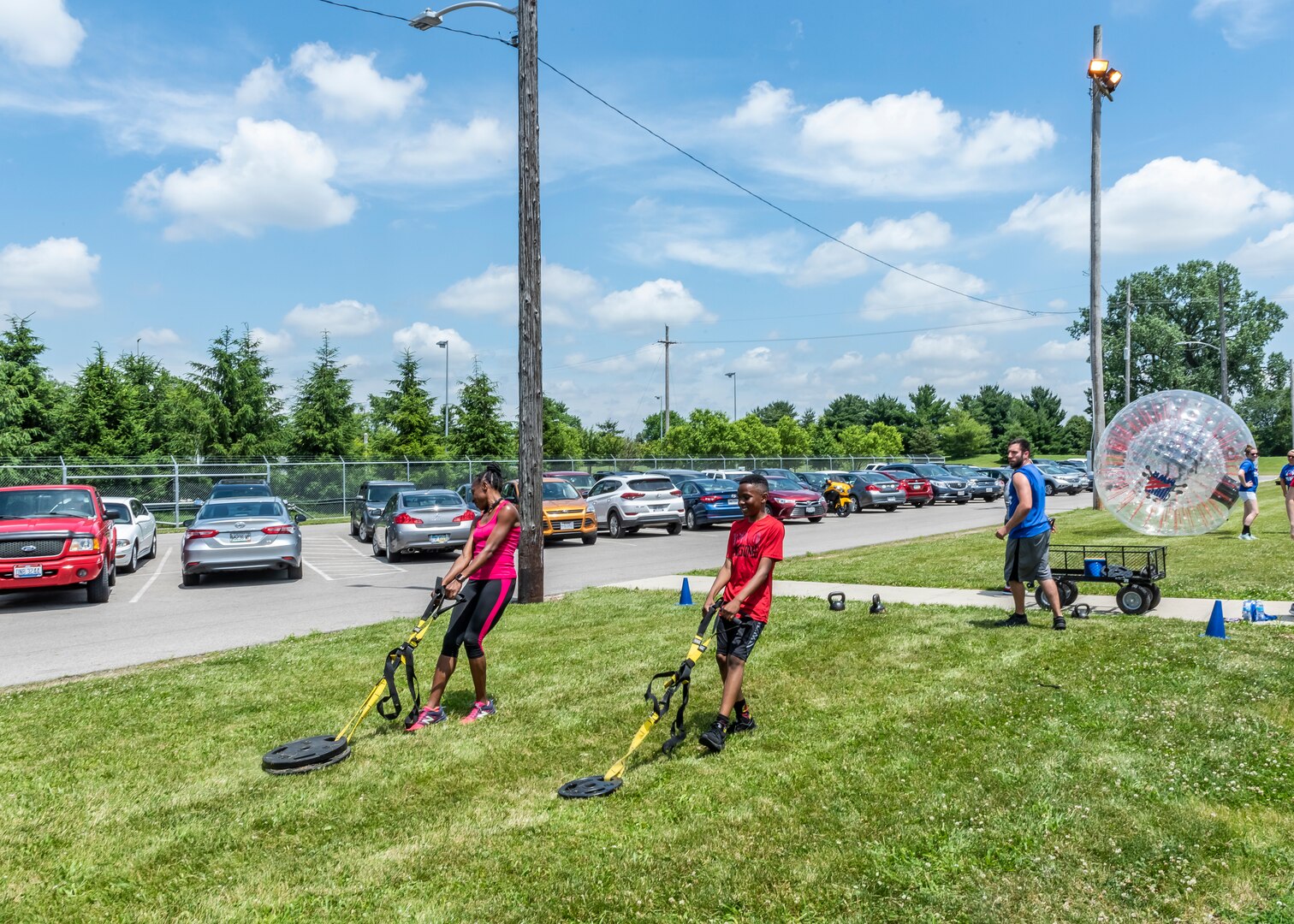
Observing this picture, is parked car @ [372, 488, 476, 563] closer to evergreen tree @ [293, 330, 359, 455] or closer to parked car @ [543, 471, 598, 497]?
parked car @ [543, 471, 598, 497]

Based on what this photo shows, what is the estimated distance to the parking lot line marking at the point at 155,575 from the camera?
1414 centimetres

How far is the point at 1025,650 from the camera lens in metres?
7.73

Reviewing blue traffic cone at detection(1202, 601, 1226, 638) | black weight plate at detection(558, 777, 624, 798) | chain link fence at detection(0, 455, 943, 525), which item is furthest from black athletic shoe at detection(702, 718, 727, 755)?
chain link fence at detection(0, 455, 943, 525)

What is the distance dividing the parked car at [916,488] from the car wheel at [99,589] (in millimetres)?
26565

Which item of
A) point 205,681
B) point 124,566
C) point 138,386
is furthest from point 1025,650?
point 138,386

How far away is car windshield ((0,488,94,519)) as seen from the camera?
13.8 metres

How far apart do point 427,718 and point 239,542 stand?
10.6 m

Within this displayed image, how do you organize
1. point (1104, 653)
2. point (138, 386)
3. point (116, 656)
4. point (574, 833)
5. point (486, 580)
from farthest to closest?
1. point (138, 386)
2. point (116, 656)
3. point (1104, 653)
4. point (486, 580)
5. point (574, 833)

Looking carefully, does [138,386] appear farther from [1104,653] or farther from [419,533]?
[1104,653]

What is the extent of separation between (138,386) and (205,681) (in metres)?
44.6

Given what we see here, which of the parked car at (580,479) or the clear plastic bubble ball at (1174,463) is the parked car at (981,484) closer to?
the parked car at (580,479)

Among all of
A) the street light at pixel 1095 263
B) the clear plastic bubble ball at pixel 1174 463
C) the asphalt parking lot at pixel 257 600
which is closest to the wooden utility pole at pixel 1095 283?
the street light at pixel 1095 263

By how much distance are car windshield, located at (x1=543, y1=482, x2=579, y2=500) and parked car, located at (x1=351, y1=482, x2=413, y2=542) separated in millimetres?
2335

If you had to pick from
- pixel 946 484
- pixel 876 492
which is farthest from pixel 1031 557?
pixel 946 484
